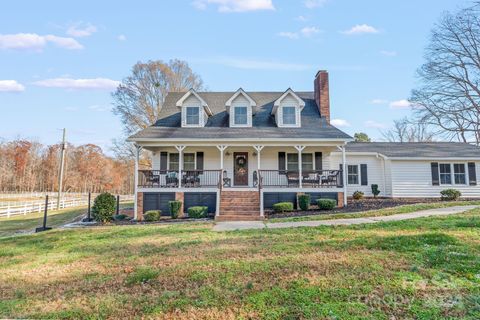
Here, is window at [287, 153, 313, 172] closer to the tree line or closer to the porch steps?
the porch steps

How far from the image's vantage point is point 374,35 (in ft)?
53.4

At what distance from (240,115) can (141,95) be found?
15.4 metres

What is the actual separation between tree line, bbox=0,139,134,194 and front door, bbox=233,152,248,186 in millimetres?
37706

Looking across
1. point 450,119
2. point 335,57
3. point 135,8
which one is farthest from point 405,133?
point 135,8

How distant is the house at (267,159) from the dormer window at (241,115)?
60mm

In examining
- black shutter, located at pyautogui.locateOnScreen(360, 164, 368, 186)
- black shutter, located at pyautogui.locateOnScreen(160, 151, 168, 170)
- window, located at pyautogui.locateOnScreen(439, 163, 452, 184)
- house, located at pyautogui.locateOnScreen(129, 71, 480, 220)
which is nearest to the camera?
house, located at pyautogui.locateOnScreen(129, 71, 480, 220)

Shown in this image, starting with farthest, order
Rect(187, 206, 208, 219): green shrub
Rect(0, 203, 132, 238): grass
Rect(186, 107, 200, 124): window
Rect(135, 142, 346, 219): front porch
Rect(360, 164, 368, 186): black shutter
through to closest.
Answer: Rect(360, 164, 368, 186): black shutter
Rect(186, 107, 200, 124): window
Rect(135, 142, 346, 219): front porch
Rect(0, 203, 132, 238): grass
Rect(187, 206, 208, 219): green shrub

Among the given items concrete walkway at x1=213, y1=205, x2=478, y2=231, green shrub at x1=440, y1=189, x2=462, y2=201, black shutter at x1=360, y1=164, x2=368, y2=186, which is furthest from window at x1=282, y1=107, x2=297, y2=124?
green shrub at x1=440, y1=189, x2=462, y2=201

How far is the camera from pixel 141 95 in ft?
93.7

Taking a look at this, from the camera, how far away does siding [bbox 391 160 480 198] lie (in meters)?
17.5

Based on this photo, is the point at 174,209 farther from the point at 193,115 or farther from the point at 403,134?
the point at 403,134

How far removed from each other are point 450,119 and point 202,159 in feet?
77.2

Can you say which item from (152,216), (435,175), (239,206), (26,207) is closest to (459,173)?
(435,175)

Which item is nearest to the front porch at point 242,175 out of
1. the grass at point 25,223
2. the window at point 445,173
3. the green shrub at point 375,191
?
the green shrub at point 375,191
